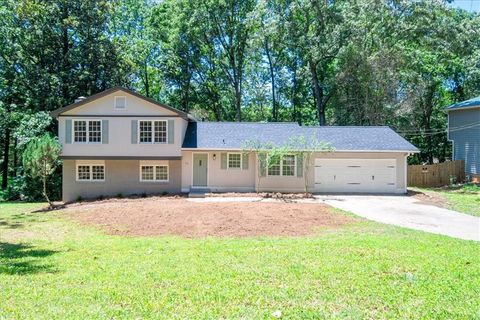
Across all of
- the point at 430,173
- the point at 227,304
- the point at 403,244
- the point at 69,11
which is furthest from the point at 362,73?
the point at 227,304

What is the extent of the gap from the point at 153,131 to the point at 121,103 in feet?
7.70

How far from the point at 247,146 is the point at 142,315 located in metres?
17.5

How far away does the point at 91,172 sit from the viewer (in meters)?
23.2

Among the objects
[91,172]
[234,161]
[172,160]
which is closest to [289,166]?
[234,161]

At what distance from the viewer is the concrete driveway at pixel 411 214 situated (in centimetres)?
1205

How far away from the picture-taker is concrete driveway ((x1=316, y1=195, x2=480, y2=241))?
12.1 m

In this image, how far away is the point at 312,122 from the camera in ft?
134

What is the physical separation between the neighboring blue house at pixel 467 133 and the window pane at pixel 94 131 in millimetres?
24629

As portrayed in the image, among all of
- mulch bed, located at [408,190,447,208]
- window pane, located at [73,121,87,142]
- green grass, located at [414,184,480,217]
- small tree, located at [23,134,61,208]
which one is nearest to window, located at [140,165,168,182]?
window pane, located at [73,121,87,142]

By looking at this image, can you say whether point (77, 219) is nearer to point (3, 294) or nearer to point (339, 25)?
point (3, 294)

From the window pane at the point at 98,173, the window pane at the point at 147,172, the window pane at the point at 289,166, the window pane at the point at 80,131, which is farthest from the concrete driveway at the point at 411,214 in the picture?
the window pane at the point at 80,131

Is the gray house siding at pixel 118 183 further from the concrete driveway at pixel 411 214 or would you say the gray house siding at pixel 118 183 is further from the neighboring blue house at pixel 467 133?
the neighboring blue house at pixel 467 133

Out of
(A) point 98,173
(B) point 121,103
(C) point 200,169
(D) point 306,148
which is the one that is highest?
(B) point 121,103

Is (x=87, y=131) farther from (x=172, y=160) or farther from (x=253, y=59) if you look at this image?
(x=253, y=59)
